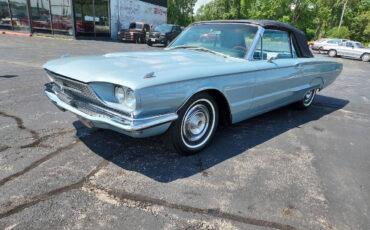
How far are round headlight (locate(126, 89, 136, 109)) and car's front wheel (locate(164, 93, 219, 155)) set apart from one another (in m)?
0.51

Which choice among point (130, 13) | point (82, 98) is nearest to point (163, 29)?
point (130, 13)

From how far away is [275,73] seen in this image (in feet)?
11.5

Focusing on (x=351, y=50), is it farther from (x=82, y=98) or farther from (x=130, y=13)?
Result: (x=82, y=98)

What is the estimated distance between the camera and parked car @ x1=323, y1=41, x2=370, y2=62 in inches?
720

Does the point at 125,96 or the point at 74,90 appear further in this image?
the point at 74,90

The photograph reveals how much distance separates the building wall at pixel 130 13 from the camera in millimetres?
23266

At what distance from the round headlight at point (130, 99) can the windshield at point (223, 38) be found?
173 centimetres

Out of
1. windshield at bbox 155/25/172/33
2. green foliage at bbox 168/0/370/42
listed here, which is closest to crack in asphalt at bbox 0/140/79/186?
windshield at bbox 155/25/172/33

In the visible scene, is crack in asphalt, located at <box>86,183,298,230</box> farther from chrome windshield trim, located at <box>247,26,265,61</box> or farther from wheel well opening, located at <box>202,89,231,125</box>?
chrome windshield trim, located at <box>247,26,265,61</box>

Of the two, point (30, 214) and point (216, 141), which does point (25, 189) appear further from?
point (216, 141)

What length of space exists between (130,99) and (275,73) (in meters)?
2.24

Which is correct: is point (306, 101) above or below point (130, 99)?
below

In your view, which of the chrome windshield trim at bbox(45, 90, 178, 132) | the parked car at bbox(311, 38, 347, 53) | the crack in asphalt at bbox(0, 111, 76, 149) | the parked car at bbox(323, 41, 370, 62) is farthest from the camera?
the parked car at bbox(311, 38, 347, 53)

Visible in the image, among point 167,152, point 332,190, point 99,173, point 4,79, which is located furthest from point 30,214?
point 4,79
